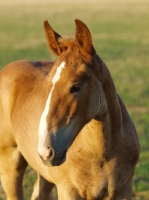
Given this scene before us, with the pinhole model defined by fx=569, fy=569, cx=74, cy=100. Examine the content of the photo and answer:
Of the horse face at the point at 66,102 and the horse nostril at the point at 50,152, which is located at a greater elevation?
the horse face at the point at 66,102

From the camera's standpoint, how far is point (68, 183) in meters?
4.98

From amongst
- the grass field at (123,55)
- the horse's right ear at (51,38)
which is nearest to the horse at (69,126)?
the horse's right ear at (51,38)

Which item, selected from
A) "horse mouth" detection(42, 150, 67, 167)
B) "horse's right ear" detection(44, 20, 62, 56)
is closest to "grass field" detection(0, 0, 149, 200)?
"horse's right ear" detection(44, 20, 62, 56)

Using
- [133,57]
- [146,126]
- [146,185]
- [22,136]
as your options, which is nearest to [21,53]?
[133,57]

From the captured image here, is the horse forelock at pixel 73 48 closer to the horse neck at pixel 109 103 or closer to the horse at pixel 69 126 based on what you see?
the horse at pixel 69 126

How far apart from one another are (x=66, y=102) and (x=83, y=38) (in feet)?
1.79

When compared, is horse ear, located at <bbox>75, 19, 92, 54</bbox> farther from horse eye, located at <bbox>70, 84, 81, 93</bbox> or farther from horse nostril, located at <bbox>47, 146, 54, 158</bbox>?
horse nostril, located at <bbox>47, 146, 54, 158</bbox>

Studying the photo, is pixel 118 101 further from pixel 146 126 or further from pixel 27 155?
pixel 146 126

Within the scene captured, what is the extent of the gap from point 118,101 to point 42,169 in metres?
1.03

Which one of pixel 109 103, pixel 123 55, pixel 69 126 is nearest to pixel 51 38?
pixel 109 103

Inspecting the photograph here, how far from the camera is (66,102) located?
13.4 feet

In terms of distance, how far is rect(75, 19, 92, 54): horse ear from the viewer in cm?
425

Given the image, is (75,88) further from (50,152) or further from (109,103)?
(109,103)

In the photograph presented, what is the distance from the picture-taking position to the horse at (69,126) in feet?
13.4
